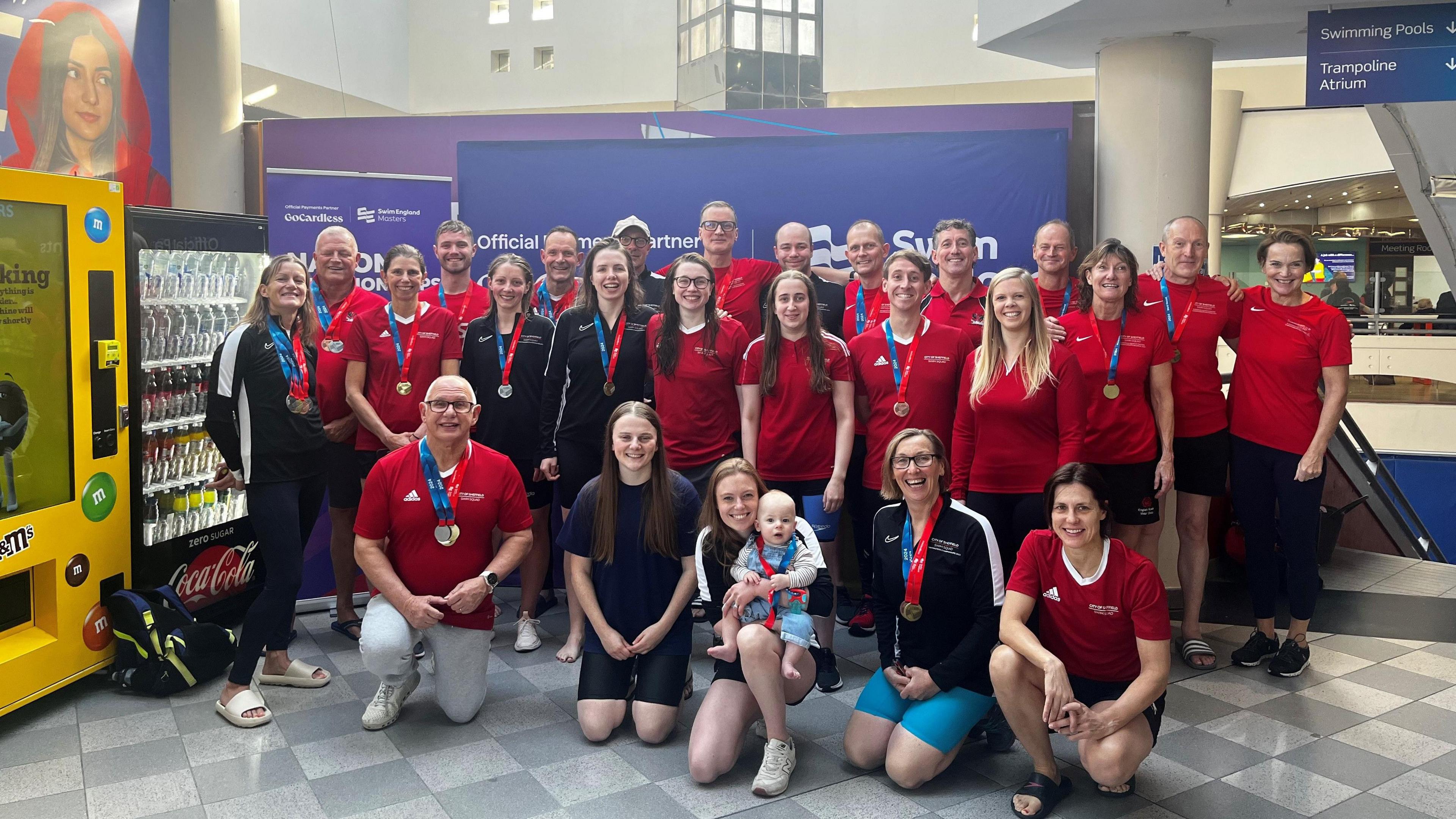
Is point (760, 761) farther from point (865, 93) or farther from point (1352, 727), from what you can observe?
point (865, 93)

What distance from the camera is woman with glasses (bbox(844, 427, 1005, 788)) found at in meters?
3.18

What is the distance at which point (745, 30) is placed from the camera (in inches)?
608

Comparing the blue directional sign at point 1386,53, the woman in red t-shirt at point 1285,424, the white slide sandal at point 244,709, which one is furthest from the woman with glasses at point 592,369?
the blue directional sign at point 1386,53

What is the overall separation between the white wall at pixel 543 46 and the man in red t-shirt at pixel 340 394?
54.2ft

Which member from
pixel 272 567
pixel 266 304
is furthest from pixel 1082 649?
pixel 266 304

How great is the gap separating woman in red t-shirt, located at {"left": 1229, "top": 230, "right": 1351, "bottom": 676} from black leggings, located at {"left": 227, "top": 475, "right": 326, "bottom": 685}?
12.6ft

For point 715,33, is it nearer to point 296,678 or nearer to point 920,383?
point 920,383

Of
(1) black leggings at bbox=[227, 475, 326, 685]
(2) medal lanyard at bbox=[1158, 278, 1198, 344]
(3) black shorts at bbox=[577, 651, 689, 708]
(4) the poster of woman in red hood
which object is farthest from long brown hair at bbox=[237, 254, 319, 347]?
(4) the poster of woman in red hood

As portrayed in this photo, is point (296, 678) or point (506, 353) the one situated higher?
point (506, 353)

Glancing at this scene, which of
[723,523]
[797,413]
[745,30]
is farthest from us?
[745,30]

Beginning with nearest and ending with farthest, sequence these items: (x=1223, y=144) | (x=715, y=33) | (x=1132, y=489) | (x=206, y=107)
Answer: (x=1132, y=489) < (x=206, y=107) < (x=1223, y=144) < (x=715, y=33)

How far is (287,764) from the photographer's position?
3.37 meters

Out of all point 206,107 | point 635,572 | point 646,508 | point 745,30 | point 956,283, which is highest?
point 745,30

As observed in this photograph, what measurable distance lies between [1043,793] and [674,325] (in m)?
2.30
